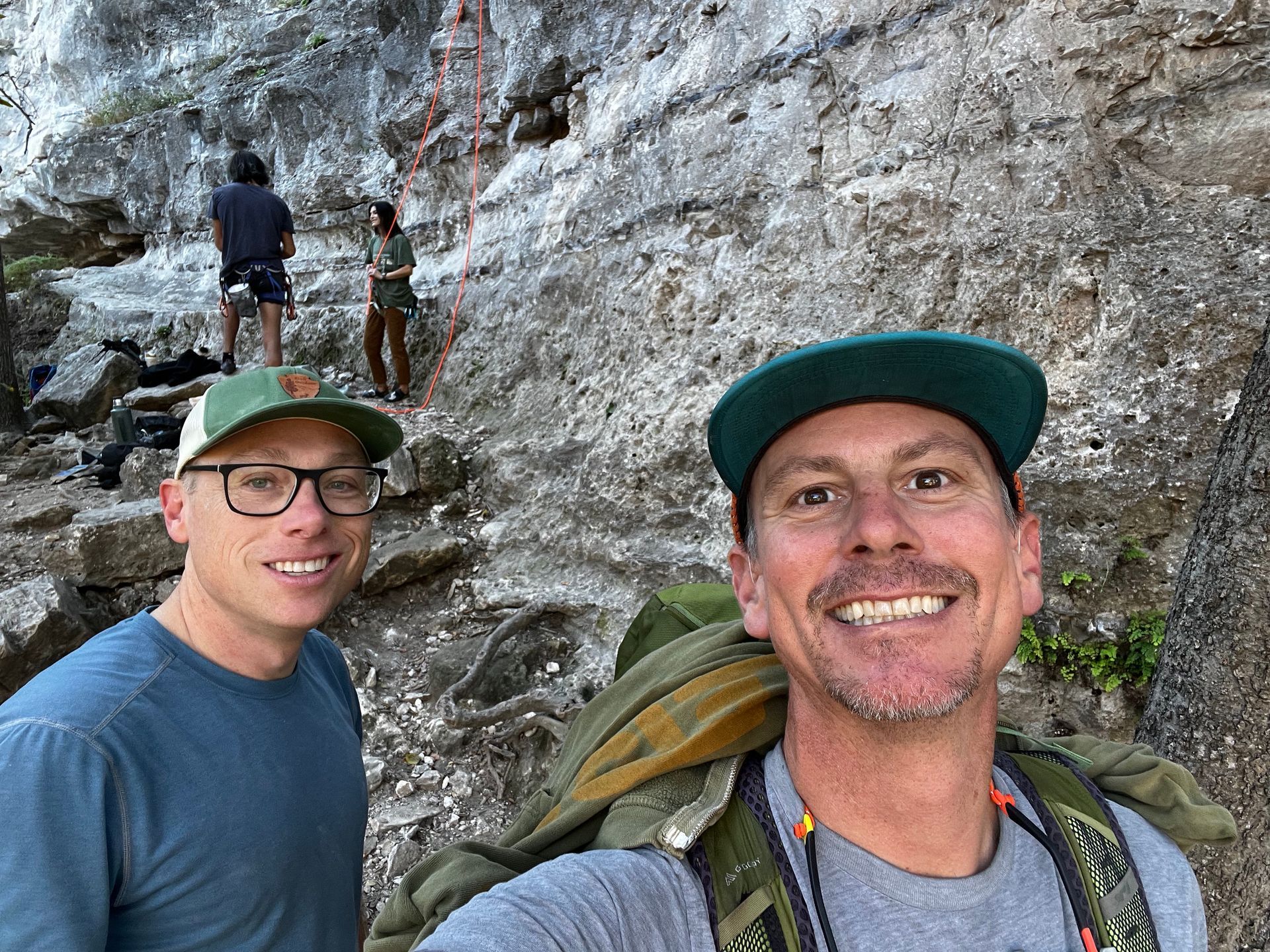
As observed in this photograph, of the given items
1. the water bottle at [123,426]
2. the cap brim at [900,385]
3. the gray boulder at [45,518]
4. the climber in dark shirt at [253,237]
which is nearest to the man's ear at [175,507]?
the cap brim at [900,385]

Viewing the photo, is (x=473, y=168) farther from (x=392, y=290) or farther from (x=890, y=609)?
(x=890, y=609)

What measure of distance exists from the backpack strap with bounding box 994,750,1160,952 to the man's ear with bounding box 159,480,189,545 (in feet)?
7.02

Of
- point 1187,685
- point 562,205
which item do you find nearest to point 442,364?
point 562,205

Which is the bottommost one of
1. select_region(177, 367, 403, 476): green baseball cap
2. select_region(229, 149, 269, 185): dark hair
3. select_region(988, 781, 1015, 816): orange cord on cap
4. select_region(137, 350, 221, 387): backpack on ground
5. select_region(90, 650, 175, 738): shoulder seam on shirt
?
select_region(988, 781, 1015, 816): orange cord on cap

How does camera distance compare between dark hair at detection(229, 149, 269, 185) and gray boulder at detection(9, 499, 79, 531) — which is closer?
gray boulder at detection(9, 499, 79, 531)

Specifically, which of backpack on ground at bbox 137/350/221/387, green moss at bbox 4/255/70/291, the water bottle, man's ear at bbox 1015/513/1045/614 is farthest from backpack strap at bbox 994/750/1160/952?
green moss at bbox 4/255/70/291

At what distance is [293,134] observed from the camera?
536 inches

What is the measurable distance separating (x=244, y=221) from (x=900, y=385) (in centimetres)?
847

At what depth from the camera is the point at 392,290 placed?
30.2 ft

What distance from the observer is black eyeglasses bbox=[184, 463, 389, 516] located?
202cm

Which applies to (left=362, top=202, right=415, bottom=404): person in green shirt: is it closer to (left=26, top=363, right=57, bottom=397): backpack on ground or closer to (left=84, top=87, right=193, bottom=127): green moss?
(left=26, top=363, right=57, bottom=397): backpack on ground

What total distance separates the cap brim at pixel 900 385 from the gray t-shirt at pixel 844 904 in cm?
78

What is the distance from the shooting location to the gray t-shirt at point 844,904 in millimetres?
1356

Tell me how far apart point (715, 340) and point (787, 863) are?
15.3 ft
